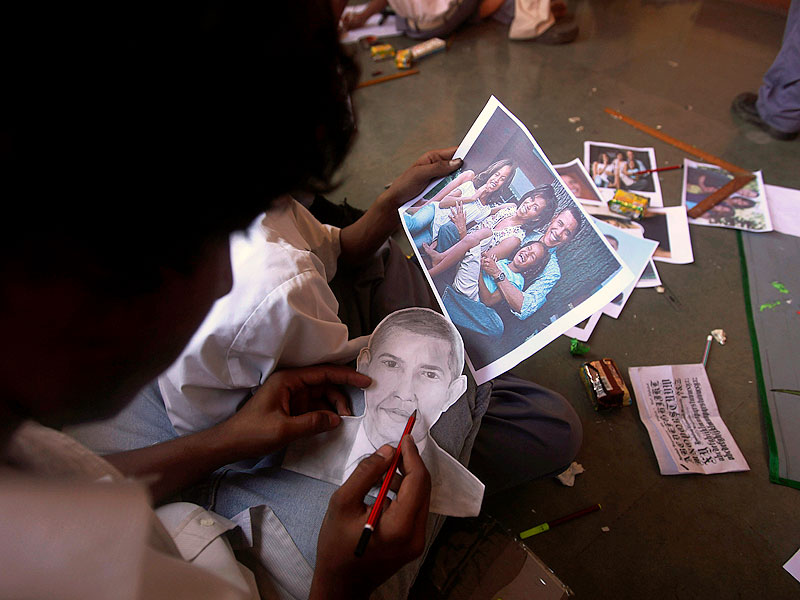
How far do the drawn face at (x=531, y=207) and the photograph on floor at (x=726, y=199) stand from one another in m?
0.99

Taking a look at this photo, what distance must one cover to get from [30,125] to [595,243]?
2.06ft

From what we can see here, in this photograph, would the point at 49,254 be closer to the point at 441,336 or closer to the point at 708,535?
the point at 441,336

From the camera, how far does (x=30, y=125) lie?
24cm

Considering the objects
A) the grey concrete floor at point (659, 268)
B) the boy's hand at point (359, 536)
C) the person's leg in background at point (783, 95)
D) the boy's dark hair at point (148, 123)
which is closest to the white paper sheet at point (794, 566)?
the grey concrete floor at point (659, 268)

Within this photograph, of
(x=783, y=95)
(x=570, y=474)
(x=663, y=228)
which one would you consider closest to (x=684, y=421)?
(x=570, y=474)

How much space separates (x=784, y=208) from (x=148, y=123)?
1.75 m

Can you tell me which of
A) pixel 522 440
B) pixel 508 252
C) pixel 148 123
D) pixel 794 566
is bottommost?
pixel 794 566

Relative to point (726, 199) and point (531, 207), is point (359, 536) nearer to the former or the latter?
point (531, 207)

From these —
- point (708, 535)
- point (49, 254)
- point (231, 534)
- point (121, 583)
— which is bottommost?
point (708, 535)

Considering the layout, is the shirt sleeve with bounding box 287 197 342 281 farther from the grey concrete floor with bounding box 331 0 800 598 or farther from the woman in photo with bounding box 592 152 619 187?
the woman in photo with bounding box 592 152 619 187

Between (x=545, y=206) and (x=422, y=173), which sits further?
(x=422, y=173)

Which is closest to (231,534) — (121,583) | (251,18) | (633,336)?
(121,583)

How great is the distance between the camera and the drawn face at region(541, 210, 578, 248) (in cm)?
71

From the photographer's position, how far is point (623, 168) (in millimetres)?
1614
